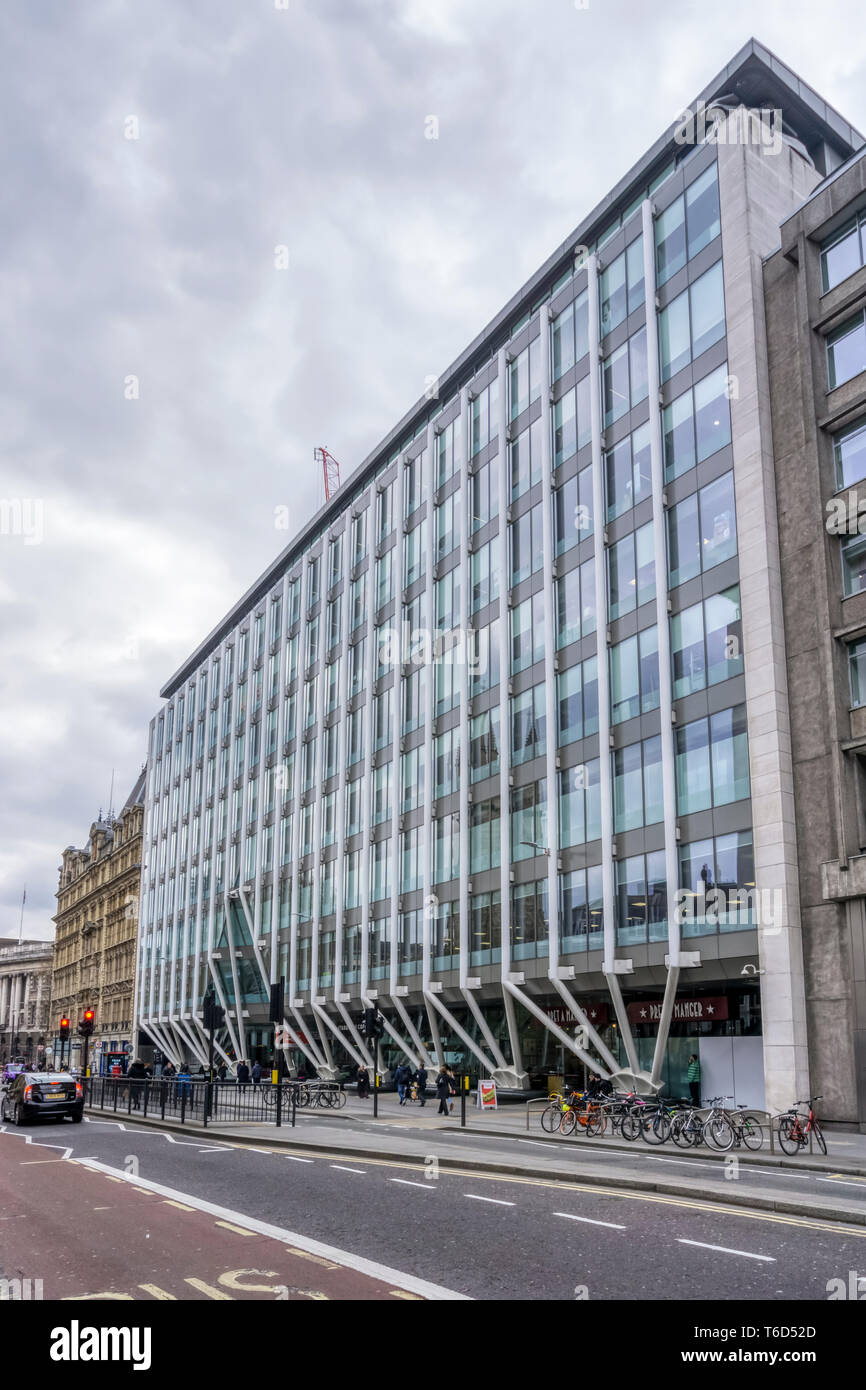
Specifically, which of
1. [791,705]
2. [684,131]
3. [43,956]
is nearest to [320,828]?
[791,705]

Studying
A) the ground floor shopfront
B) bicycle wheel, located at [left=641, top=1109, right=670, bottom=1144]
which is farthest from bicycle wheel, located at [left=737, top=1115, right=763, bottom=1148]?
the ground floor shopfront

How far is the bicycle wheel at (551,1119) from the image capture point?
2720cm

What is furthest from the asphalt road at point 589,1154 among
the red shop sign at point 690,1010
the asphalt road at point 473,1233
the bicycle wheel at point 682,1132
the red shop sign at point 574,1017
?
the red shop sign at point 574,1017

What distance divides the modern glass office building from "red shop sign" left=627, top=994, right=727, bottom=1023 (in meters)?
0.08

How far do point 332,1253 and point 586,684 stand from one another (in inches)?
1157

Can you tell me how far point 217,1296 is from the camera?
27.4 feet

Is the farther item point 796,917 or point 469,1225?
point 796,917

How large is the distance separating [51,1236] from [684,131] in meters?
37.3

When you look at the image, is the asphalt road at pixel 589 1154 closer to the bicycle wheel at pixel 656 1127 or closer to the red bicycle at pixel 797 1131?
the bicycle wheel at pixel 656 1127

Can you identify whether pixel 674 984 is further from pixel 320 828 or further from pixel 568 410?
pixel 320 828

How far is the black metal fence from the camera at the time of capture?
101 feet

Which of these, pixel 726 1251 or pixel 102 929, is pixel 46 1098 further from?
pixel 102 929

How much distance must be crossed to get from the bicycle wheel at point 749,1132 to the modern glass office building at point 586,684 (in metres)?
5.14
